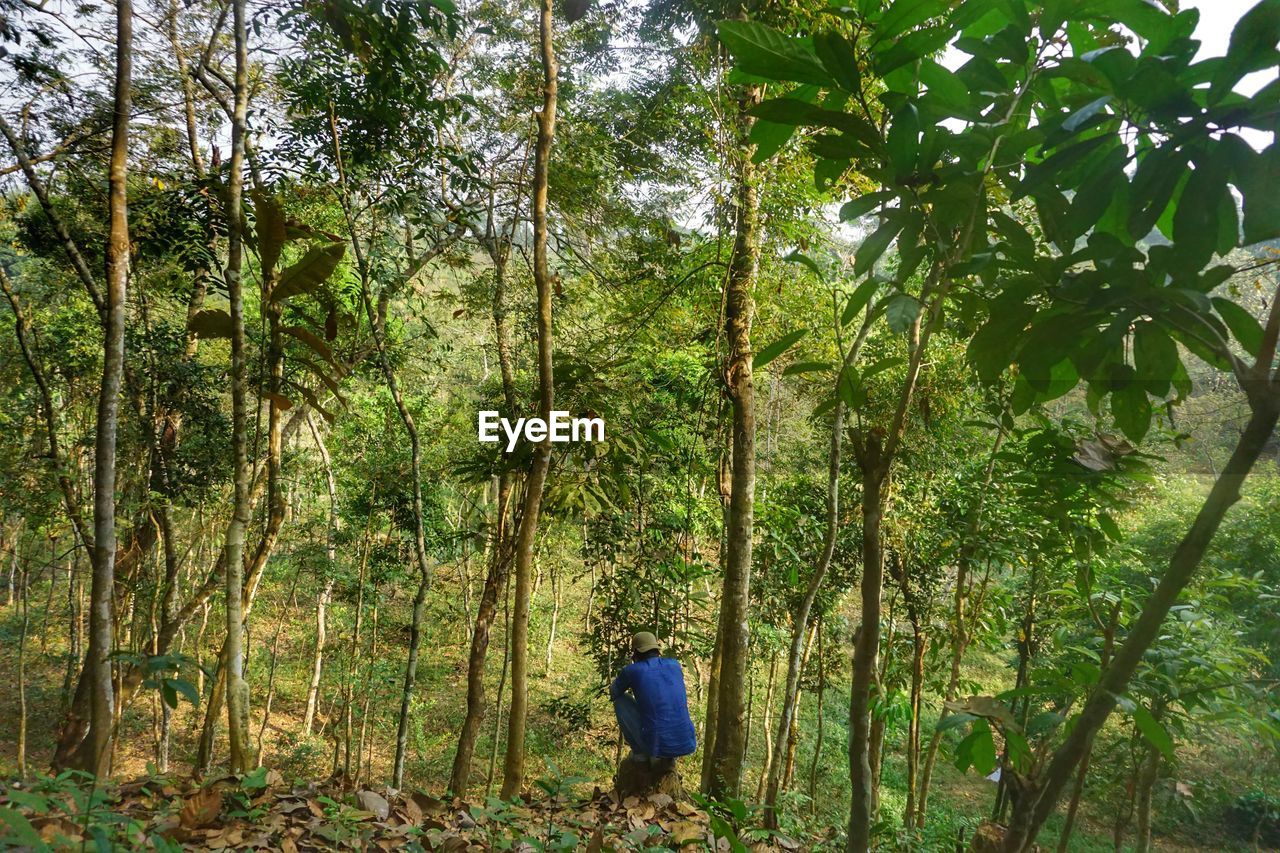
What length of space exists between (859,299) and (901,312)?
0.10 meters

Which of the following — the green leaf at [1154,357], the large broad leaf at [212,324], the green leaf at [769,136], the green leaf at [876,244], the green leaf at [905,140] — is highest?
the large broad leaf at [212,324]

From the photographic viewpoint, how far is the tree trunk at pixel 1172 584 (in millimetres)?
449

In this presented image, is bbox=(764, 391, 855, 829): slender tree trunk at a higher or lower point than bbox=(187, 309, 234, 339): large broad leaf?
lower

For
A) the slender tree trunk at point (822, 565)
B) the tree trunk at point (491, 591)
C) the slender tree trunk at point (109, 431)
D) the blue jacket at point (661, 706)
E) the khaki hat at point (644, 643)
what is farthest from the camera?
the tree trunk at point (491, 591)

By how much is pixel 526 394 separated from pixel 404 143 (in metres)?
1.98

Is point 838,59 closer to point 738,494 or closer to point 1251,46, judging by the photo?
point 1251,46

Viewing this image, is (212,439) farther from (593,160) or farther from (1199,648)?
(1199,648)

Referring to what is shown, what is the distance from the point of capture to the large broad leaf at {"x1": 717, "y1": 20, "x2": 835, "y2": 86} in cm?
59

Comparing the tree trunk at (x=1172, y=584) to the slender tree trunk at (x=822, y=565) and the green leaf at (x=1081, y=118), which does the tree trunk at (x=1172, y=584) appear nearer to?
A: the green leaf at (x=1081, y=118)

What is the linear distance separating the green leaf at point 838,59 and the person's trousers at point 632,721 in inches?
154

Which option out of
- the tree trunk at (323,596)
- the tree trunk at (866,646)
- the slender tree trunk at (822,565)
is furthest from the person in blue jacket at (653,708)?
the tree trunk at (323,596)

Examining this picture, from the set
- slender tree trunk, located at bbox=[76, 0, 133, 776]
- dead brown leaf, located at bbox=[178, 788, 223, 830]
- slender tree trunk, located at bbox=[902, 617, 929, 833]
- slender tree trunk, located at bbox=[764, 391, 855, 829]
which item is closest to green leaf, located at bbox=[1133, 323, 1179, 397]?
slender tree trunk, located at bbox=[764, 391, 855, 829]

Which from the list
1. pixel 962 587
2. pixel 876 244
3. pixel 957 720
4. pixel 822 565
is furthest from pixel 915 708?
pixel 876 244

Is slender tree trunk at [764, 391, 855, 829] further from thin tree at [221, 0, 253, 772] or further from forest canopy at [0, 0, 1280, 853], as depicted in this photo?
thin tree at [221, 0, 253, 772]
